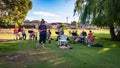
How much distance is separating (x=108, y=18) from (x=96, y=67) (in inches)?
455

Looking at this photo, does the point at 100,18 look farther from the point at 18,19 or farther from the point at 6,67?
the point at 18,19

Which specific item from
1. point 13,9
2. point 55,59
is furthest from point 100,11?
point 13,9

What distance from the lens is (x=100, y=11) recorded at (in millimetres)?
22234

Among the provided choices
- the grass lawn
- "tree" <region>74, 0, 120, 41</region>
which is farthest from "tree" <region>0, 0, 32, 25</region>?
the grass lawn

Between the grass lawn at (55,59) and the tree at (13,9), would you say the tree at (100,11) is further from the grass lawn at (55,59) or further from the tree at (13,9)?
the tree at (13,9)

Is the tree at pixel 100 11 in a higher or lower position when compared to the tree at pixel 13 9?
lower

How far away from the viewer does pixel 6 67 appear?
921 centimetres

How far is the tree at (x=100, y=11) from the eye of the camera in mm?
20197

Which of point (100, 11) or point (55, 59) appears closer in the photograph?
point (55, 59)

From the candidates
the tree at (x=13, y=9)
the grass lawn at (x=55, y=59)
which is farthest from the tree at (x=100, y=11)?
the tree at (x=13, y=9)

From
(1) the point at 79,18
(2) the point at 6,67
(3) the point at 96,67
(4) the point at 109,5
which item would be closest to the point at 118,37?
(1) the point at 79,18

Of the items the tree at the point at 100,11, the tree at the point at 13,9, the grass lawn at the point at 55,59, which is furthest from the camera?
the tree at the point at 13,9

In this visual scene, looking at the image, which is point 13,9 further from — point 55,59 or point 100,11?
point 55,59

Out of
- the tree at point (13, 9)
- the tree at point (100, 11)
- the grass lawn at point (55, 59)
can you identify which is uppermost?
the tree at point (13, 9)
